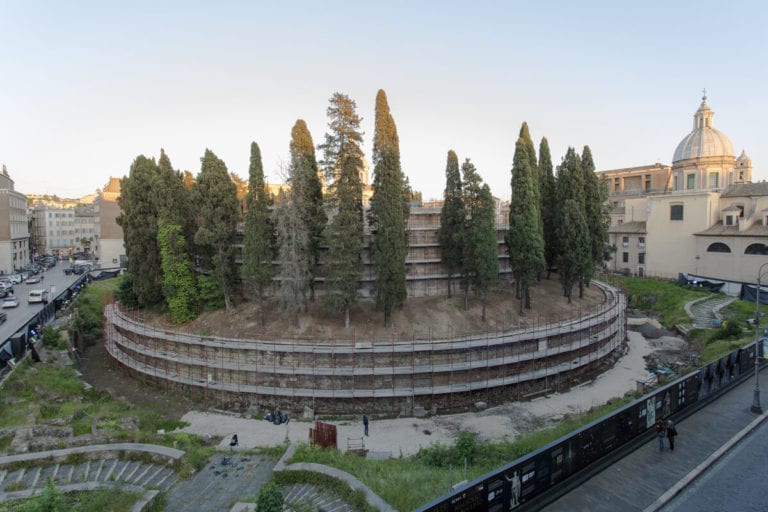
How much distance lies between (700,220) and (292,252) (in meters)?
46.9

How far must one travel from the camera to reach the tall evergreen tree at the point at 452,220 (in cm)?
3253

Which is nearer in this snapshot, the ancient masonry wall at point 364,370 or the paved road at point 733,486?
the paved road at point 733,486

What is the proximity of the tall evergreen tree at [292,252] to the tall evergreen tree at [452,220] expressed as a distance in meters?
10.4

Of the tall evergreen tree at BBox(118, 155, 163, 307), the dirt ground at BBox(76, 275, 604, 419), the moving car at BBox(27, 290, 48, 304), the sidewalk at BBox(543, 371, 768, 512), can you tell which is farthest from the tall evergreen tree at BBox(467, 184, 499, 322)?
the moving car at BBox(27, 290, 48, 304)

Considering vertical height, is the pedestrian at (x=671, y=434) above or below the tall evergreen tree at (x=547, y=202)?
below

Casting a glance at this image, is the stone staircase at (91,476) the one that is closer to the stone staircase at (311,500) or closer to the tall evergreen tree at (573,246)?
the stone staircase at (311,500)

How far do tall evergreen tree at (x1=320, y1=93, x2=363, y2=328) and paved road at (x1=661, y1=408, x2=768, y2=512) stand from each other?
18909mm

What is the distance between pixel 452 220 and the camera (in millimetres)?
33031

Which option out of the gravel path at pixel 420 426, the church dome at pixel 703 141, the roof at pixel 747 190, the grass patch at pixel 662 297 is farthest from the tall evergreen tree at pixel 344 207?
the church dome at pixel 703 141

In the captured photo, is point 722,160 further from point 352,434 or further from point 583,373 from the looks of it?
point 352,434

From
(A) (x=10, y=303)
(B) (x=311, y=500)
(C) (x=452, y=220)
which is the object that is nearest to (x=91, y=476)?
(B) (x=311, y=500)

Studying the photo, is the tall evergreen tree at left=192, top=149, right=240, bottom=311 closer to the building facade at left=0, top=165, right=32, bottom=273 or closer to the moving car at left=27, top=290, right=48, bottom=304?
the moving car at left=27, top=290, right=48, bottom=304

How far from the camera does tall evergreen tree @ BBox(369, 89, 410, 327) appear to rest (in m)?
28.6

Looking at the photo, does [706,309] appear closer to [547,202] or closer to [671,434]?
[547,202]
